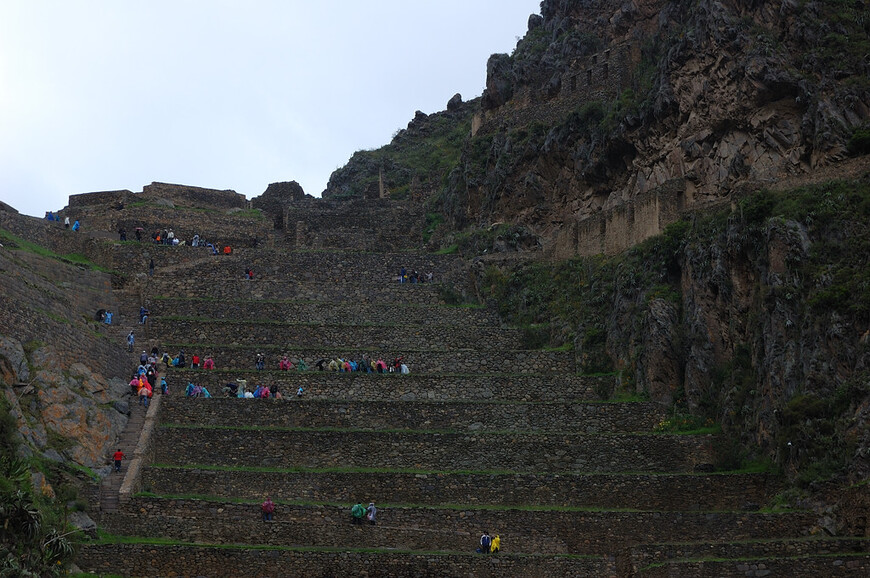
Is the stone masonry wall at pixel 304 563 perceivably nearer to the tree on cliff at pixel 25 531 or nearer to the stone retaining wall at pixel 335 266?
the tree on cliff at pixel 25 531

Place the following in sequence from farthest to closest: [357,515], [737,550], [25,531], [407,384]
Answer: [407,384] < [357,515] < [737,550] < [25,531]

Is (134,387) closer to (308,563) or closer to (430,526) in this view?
(308,563)

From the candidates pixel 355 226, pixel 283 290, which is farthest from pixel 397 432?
pixel 355 226

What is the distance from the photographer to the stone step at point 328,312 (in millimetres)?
45250

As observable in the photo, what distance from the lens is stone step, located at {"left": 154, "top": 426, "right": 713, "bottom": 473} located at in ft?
117

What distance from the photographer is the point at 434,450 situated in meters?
36.3

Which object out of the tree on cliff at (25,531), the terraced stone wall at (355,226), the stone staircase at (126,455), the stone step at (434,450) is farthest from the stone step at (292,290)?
the tree on cliff at (25,531)

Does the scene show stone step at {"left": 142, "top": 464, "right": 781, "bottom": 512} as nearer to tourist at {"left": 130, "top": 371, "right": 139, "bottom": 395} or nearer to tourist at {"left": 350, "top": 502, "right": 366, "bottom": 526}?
tourist at {"left": 350, "top": 502, "right": 366, "bottom": 526}

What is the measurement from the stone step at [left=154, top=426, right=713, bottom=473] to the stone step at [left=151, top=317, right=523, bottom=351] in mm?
6894

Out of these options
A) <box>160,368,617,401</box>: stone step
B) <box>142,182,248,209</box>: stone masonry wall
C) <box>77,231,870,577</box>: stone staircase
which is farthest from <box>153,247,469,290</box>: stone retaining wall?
<box>160,368,617,401</box>: stone step

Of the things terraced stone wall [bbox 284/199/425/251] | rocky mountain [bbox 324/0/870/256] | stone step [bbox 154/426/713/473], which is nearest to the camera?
stone step [bbox 154/426/713/473]

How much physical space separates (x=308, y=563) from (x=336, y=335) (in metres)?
14.2

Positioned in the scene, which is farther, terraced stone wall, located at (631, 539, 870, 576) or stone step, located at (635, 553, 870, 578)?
terraced stone wall, located at (631, 539, 870, 576)

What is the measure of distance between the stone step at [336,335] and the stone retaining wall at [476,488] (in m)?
8.82
